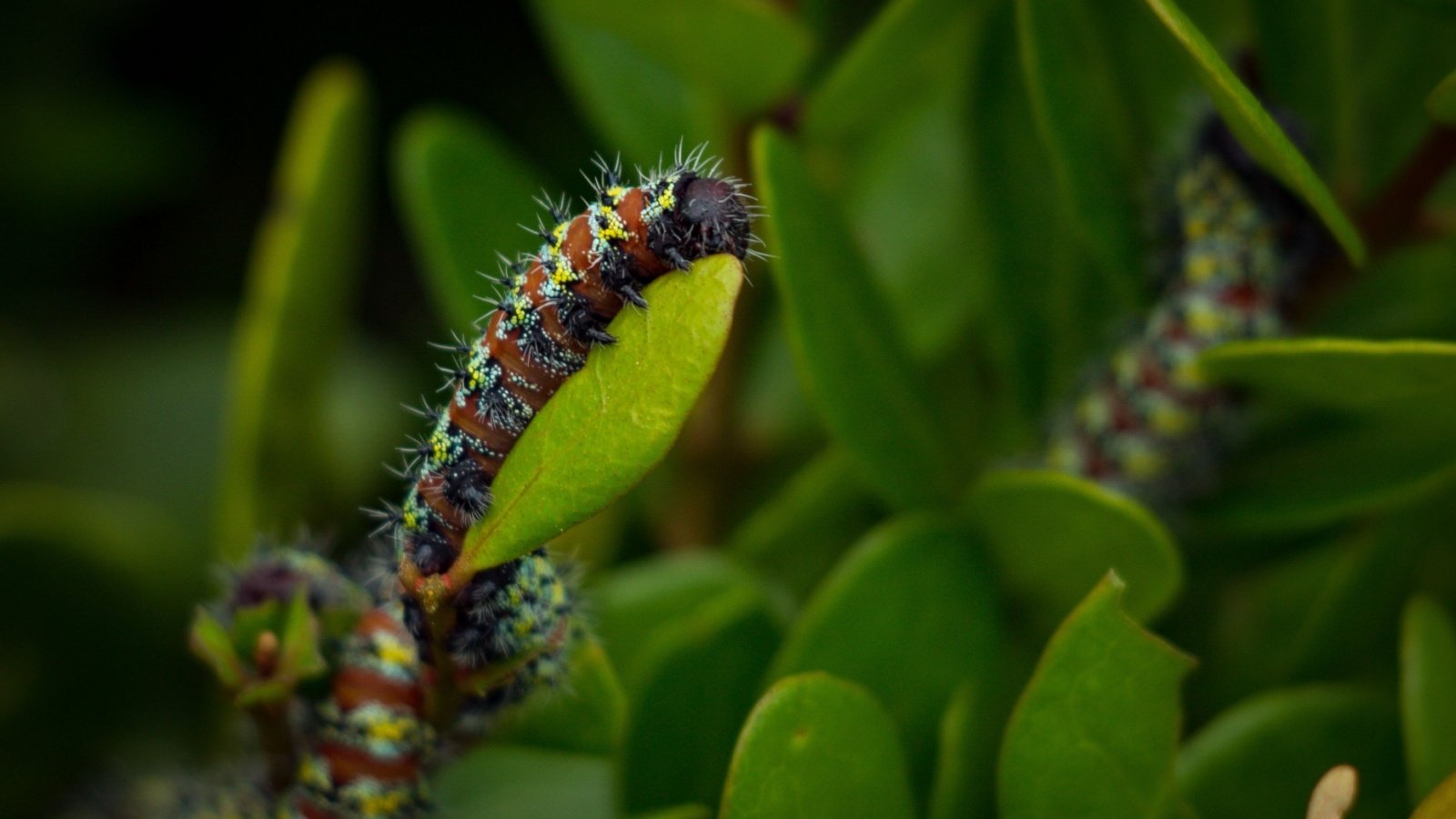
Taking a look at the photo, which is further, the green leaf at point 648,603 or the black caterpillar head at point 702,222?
the green leaf at point 648,603

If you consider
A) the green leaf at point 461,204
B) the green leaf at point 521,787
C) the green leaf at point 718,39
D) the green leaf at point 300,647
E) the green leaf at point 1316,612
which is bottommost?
the green leaf at point 1316,612

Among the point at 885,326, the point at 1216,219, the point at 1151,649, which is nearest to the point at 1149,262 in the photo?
the point at 1216,219

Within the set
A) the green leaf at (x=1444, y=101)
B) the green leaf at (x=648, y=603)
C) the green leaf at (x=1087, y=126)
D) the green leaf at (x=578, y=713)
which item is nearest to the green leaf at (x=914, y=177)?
the green leaf at (x=1087, y=126)

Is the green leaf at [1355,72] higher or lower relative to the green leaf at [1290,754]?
higher

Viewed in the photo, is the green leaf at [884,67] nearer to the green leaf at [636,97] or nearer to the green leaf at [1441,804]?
the green leaf at [636,97]

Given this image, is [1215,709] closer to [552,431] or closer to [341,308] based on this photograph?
[552,431]

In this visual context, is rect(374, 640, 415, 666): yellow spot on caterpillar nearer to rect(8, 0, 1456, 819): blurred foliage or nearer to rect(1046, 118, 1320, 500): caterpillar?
rect(8, 0, 1456, 819): blurred foliage
